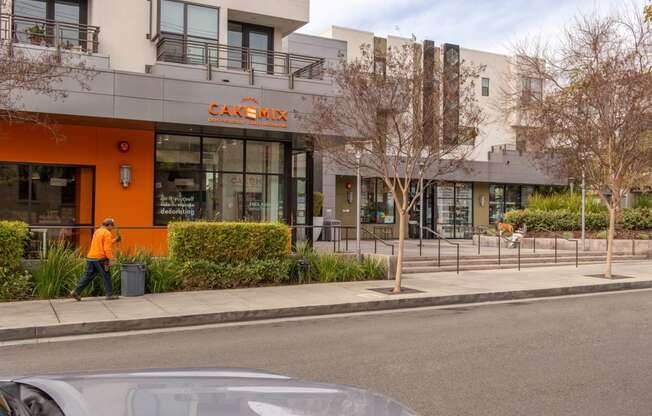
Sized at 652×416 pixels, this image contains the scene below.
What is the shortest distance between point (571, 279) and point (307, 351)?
1092 centimetres

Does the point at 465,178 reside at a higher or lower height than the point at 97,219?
higher

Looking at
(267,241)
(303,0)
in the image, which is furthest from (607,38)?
(267,241)

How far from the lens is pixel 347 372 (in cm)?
654

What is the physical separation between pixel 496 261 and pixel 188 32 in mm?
12608

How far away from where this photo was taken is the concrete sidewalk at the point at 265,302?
372 inches

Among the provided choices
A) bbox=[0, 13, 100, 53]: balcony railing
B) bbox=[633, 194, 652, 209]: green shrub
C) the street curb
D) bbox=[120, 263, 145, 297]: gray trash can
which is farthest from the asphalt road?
bbox=[633, 194, 652, 209]: green shrub

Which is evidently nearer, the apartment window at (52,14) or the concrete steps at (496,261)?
the apartment window at (52,14)

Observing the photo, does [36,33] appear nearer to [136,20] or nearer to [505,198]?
[136,20]

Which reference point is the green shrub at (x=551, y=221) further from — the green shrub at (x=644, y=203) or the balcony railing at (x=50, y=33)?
the balcony railing at (x=50, y=33)

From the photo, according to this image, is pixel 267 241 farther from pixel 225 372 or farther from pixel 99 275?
pixel 225 372

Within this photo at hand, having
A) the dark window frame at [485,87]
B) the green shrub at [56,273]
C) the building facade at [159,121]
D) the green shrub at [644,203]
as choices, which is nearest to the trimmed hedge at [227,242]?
the building facade at [159,121]

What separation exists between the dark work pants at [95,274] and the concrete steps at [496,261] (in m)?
8.67

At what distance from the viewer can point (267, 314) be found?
1073 centimetres

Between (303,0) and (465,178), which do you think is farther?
(465,178)
